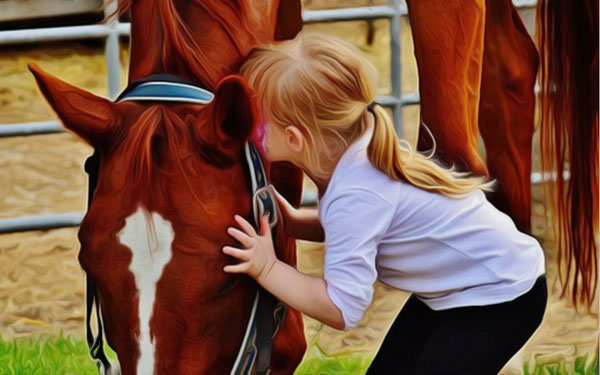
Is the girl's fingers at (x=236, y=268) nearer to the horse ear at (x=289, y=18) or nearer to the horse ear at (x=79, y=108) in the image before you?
the horse ear at (x=79, y=108)

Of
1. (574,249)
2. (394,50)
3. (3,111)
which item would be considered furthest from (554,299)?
(3,111)

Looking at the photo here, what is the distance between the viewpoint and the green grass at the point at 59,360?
221cm

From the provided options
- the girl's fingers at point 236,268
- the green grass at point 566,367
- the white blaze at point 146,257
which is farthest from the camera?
the green grass at point 566,367

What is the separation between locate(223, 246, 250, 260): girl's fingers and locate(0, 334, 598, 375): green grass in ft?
1.26

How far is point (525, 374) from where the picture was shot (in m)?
2.36

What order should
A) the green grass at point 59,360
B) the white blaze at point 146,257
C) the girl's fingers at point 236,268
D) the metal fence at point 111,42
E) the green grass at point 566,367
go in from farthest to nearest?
the green grass at point 566,367 < the green grass at point 59,360 < the metal fence at point 111,42 < the girl's fingers at point 236,268 < the white blaze at point 146,257

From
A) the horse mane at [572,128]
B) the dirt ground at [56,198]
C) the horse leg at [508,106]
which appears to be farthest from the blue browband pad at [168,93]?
the horse mane at [572,128]

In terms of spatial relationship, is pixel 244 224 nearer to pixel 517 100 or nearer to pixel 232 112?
pixel 232 112

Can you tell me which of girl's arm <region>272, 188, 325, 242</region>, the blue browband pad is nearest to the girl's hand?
girl's arm <region>272, 188, 325, 242</region>

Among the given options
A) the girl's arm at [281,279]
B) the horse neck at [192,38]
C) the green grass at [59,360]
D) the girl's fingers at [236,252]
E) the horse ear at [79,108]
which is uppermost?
the horse neck at [192,38]

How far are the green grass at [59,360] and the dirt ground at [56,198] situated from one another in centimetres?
2

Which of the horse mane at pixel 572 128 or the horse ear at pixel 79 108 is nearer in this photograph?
the horse ear at pixel 79 108

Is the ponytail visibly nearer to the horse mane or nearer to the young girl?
the young girl

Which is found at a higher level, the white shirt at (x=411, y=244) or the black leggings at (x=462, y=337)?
the white shirt at (x=411, y=244)
